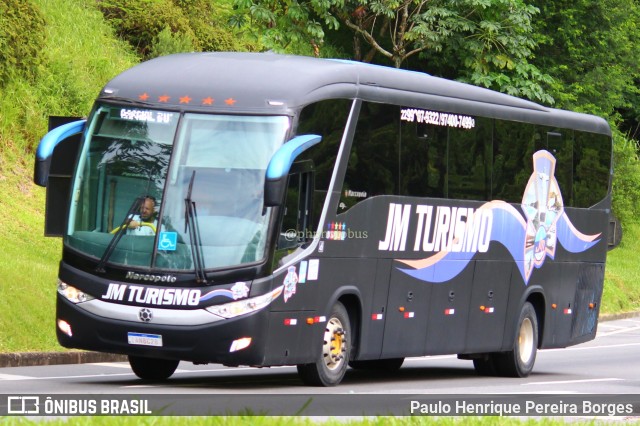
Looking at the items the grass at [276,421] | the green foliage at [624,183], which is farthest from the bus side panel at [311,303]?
the green foliage at [624,183]

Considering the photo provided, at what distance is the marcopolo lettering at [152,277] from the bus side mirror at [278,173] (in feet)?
3.98

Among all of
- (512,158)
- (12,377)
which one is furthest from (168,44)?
(12,377)

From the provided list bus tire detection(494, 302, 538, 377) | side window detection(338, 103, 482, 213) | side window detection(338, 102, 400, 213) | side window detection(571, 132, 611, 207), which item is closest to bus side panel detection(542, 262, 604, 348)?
bus tire detection(494, 302, 538, 377)

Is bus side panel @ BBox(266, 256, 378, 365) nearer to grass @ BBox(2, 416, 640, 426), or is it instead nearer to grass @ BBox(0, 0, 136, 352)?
grass @ BBox(2, 416, 640, 426)

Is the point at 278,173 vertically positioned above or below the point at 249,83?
below

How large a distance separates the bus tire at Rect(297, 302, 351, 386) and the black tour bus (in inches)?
0.9

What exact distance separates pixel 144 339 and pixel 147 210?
133 cm

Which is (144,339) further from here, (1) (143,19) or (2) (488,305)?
(1) (143,19)

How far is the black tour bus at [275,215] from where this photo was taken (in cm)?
1503

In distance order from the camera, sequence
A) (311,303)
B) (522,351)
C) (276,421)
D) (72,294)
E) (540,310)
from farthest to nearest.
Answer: (540,310)
(522,351)
(311,303)
(72,294)
(276,421)

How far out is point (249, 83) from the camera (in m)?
15.8

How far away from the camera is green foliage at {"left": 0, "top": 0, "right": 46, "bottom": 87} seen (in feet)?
88.8

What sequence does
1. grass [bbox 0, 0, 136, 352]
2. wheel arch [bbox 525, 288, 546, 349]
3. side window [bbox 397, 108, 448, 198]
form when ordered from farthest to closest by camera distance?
wheel arch [bbox 525, 288, 546, 349], grass [bbox 0, 0, 136, 352], side window [bbox 397, 108, 448, 198]

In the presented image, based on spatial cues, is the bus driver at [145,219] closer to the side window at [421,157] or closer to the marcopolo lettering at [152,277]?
the marcopolo lettering at [152,277]
